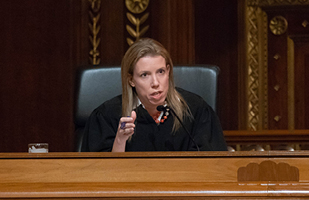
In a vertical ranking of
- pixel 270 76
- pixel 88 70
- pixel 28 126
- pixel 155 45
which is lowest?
pixel 28 126

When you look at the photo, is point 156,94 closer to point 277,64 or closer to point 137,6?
point 137,6

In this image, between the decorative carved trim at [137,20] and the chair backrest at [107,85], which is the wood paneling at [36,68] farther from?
the chair backrest at [107,85]

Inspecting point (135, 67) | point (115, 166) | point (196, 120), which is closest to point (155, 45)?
point (135, 67)

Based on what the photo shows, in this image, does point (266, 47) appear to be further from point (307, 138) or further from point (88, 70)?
point (88, 70)

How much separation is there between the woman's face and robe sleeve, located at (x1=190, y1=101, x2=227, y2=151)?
20 cm

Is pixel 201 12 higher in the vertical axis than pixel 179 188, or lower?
higher

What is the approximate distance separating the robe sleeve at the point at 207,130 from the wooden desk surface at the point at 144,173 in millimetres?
651

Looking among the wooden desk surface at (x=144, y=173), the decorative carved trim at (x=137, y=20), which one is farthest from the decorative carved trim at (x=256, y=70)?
the wooden desk surface at (x=144, y=173)

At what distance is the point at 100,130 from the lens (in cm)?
155

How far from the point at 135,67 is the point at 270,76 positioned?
177 cm

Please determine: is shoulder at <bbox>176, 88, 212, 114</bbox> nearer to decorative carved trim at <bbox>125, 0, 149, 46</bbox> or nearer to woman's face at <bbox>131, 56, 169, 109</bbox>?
woman's face at <bbox>131, 56, 169, 109</bbox>

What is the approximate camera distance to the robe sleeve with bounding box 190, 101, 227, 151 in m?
1.49

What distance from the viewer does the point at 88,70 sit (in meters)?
1.70

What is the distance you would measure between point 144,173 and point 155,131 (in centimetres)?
68
